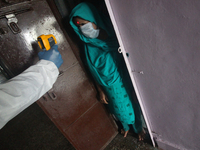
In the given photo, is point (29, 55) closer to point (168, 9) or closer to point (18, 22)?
point (18, 22)

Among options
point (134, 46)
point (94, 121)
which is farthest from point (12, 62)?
point (94, 121)

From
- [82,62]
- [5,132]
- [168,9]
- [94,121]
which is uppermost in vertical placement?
[168,9]

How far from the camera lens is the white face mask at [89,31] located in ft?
3.32

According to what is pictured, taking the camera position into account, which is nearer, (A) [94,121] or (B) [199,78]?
(B) [199,78]

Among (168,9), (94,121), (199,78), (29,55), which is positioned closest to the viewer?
(168,9)

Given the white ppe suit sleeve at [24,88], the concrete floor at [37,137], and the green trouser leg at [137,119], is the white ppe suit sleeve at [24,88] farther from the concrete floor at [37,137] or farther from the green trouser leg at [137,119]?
the concrete floor at [37,137]

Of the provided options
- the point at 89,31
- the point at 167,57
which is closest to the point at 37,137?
the point at 89,31

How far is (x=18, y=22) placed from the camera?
966 millimetres

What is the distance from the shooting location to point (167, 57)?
790 mm

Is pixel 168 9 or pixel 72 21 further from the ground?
pixel 72 21

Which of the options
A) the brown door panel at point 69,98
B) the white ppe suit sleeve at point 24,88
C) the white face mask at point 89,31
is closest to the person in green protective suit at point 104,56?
the white face mask at point 89,31

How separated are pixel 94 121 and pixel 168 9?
1.41 metres

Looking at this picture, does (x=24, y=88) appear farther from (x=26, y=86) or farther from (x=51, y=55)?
(x=51, y=55)

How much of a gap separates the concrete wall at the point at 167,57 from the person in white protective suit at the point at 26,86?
0.62 metres
